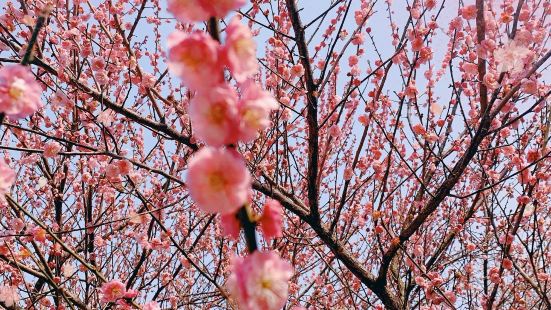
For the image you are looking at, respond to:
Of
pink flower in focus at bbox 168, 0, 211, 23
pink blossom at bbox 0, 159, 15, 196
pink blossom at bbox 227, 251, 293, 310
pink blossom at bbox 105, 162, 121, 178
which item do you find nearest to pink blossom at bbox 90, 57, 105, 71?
pink blossom at bbox 105, 162, 121, 178

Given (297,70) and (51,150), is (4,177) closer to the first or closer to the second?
(51,150)

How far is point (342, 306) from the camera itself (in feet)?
21.2

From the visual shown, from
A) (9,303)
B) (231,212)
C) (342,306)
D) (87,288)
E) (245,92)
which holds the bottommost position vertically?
(231,212)

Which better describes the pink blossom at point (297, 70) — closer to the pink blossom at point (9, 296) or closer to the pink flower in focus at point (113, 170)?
the pink flower in focus at point (113, 170)

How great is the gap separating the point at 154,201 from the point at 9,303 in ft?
5.59

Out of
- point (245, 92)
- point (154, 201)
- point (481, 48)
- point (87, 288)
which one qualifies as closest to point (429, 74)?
point (481, 48)

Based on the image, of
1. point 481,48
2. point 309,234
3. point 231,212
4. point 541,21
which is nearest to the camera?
point 231,212

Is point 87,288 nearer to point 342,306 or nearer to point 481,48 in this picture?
point 342,306

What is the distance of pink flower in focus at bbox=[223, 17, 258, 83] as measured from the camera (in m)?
1.01

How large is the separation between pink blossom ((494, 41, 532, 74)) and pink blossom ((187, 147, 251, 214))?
9.84 feet

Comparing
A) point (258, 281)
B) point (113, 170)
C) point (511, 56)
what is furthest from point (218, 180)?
point (113, 170)

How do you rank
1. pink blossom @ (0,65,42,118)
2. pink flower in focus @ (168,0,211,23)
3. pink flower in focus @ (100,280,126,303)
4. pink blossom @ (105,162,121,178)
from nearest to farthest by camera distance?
pink flower in focus @ (168,0,211,23)
pink blossom @ (0,65,42,118)
pink flower in focus @ (100,280,126,303)
pink blossom @ (105,162,121,178)

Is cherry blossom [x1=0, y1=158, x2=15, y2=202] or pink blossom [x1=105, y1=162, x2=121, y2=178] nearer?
cherry blossom [x1=0, y1=158, x2=15, y2=202]

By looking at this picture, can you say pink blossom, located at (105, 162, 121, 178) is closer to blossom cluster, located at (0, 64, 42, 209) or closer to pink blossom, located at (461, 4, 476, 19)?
blossom cluster, located at (0, 64, 42, 209)
